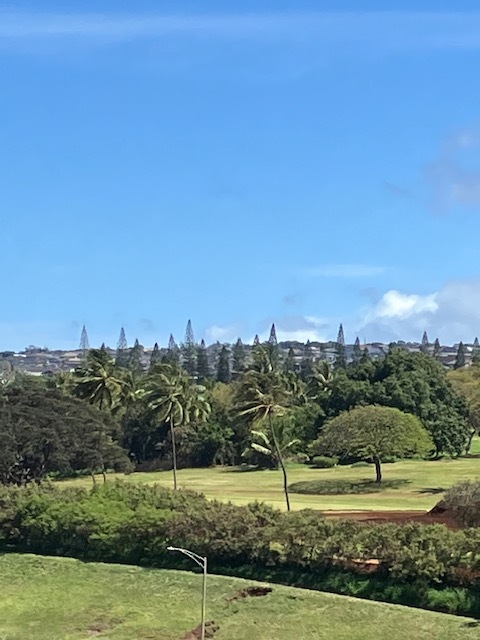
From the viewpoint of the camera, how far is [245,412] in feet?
228

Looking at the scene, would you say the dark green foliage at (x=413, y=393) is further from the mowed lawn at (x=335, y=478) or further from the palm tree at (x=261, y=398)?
the palm tree at (x=261, y=398)

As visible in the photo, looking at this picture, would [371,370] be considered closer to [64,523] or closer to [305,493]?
[305,493]

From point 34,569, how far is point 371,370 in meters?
63.2

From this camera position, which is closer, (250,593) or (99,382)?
(250,593)

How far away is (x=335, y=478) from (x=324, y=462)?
1308 cm

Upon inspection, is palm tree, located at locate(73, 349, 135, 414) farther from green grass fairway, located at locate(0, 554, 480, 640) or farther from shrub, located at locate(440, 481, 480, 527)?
shrub, located at locate(440, 481, 480, 527)

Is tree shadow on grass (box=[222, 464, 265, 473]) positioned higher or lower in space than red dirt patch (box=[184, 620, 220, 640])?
higher

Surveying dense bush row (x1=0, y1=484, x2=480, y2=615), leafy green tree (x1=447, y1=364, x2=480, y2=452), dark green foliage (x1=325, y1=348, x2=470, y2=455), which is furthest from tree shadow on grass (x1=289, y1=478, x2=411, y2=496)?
dense bush row (x1=0, y1=484, x2=480, y2=615)

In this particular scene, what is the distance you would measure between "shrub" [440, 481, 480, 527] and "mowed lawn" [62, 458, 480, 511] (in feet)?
40.3

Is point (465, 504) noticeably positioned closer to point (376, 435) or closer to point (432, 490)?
point (432, 490)

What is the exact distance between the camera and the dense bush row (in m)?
37.7

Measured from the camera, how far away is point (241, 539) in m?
43.3

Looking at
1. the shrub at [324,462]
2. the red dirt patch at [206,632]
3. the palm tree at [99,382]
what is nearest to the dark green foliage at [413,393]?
the shrub at [324,462]

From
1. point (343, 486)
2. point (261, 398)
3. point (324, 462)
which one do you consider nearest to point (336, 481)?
point (343, 486)
